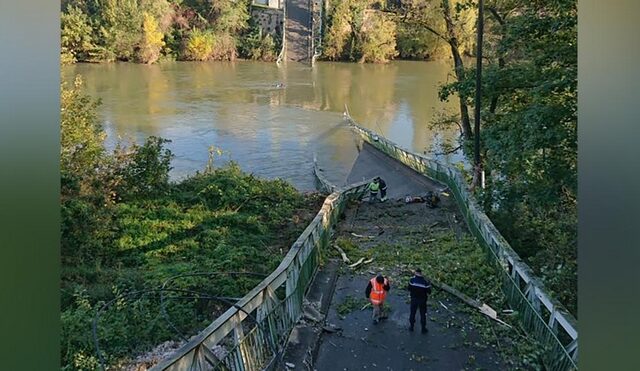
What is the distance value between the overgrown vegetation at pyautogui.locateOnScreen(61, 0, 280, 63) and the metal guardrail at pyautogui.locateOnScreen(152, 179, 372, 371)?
55553 mm

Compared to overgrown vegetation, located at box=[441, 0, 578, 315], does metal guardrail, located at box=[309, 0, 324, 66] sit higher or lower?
higher

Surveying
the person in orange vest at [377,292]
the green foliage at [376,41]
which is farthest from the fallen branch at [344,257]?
the green foliage at [376,41]

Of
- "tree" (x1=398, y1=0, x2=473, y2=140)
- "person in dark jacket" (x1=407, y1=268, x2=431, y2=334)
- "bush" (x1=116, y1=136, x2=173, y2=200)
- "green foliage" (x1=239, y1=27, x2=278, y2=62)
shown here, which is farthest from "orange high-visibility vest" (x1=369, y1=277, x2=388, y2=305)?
"green foliage" (x1=239, y1=27, x2=278, y2=62)

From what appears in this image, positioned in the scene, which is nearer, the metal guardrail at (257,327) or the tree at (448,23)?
the metal guardrail at (257,327)

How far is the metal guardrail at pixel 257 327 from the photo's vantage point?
5.57 m

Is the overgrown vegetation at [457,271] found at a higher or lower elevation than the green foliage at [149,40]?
lower

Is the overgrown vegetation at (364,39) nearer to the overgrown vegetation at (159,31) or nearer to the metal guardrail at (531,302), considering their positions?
the overgrown vegetation at (159,31)

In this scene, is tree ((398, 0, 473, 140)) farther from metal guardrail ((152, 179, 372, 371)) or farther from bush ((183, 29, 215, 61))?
bush ((183, 29, 215, 61))

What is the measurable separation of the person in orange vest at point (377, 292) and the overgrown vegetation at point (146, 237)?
266cm

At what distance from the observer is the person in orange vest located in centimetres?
926

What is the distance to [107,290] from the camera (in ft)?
45.4

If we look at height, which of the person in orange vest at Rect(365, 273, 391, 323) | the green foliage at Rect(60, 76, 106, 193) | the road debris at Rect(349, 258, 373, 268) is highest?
the green foliage at Rect(60, 76, 106, 193)

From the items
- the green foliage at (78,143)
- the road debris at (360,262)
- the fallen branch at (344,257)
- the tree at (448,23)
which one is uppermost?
the tree at (448,23)
